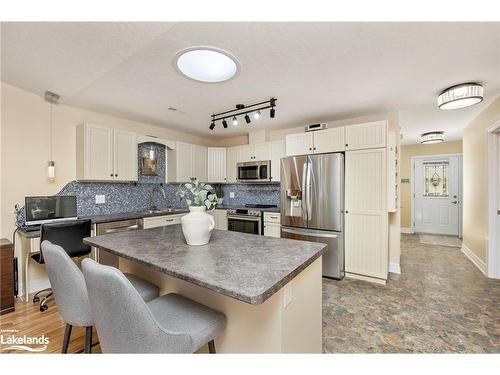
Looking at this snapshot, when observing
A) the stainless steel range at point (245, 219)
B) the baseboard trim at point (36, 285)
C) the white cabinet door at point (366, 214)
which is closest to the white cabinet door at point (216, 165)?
the stainless steel range at point (245, 219)

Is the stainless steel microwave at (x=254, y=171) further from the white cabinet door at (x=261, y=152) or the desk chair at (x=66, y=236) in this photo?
the desk chair at (x=66, y=236)

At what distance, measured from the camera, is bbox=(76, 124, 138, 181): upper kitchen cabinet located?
3.02 metres

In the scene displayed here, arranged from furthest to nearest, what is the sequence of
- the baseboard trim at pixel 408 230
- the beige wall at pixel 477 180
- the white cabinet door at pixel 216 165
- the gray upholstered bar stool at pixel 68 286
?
the baseboard trim at pixel 408 230 < the white cabinet door at pixel 216 165 < the beige wall at pixel 477 180 < the gray upholstered bar stool at pixel 68 286

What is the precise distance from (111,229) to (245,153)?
2626 mm

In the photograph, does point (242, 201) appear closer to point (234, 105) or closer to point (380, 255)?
point (234, 105)

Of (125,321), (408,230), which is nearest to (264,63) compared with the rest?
(125,321)

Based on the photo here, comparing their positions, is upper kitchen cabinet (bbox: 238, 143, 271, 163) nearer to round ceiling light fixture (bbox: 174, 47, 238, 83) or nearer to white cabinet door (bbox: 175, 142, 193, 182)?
white cabinet door (bbox: 175, 142, 193, 182)

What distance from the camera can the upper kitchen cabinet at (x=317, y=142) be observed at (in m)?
3.25

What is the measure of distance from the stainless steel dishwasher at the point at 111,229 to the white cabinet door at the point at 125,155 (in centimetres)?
69

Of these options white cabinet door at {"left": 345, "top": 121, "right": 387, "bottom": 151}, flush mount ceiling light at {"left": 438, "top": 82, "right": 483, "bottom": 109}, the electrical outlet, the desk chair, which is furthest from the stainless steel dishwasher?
flush mount ceiling light at {"left": 438, "top": 82, "right": 483, "bottom": 109}

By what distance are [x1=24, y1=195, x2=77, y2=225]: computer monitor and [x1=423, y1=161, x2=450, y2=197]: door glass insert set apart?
7667mm

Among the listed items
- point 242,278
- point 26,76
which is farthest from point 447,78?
point 26,76

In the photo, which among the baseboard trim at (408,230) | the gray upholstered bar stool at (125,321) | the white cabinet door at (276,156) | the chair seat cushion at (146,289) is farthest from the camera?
the baseboard trim at (408,230)
